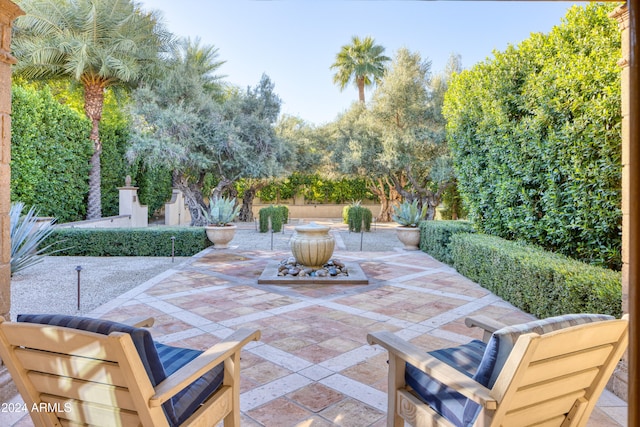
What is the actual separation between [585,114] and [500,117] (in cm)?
211

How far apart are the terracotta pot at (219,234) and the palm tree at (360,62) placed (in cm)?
1587

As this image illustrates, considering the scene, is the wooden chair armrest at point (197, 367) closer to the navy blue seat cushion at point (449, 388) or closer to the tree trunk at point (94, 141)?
the navy blue seat cushion at point (449, 388)

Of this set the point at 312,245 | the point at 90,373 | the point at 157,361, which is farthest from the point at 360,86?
the point at 90,373

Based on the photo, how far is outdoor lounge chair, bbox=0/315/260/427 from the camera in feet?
4.77

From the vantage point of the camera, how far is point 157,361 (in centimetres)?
165

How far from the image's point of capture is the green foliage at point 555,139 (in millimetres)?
4094

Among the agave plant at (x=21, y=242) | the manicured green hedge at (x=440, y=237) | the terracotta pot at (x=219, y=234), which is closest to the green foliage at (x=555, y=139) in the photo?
the manicured green hedge at (x=440, y=237)

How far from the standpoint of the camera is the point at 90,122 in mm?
13094

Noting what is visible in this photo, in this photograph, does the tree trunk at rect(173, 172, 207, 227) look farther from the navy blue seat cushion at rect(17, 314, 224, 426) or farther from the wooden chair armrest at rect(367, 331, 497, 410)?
the wooden chair armrest at rect(367, 331, 497, 410)

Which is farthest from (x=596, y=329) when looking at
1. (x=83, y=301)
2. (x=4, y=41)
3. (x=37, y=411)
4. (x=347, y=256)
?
(x=347, y=256)

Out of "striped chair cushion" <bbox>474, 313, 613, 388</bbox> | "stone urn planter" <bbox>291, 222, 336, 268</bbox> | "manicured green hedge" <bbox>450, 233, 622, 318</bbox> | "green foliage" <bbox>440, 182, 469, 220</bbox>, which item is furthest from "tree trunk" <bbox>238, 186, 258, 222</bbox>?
"striped chair cushion" <bbox>474, 313, 613, 388</bbox>

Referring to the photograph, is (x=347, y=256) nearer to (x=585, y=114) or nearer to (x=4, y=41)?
(x=585, y=114)

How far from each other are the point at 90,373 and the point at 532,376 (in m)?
1.80

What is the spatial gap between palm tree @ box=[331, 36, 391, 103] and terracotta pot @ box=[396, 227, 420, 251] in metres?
14.7
